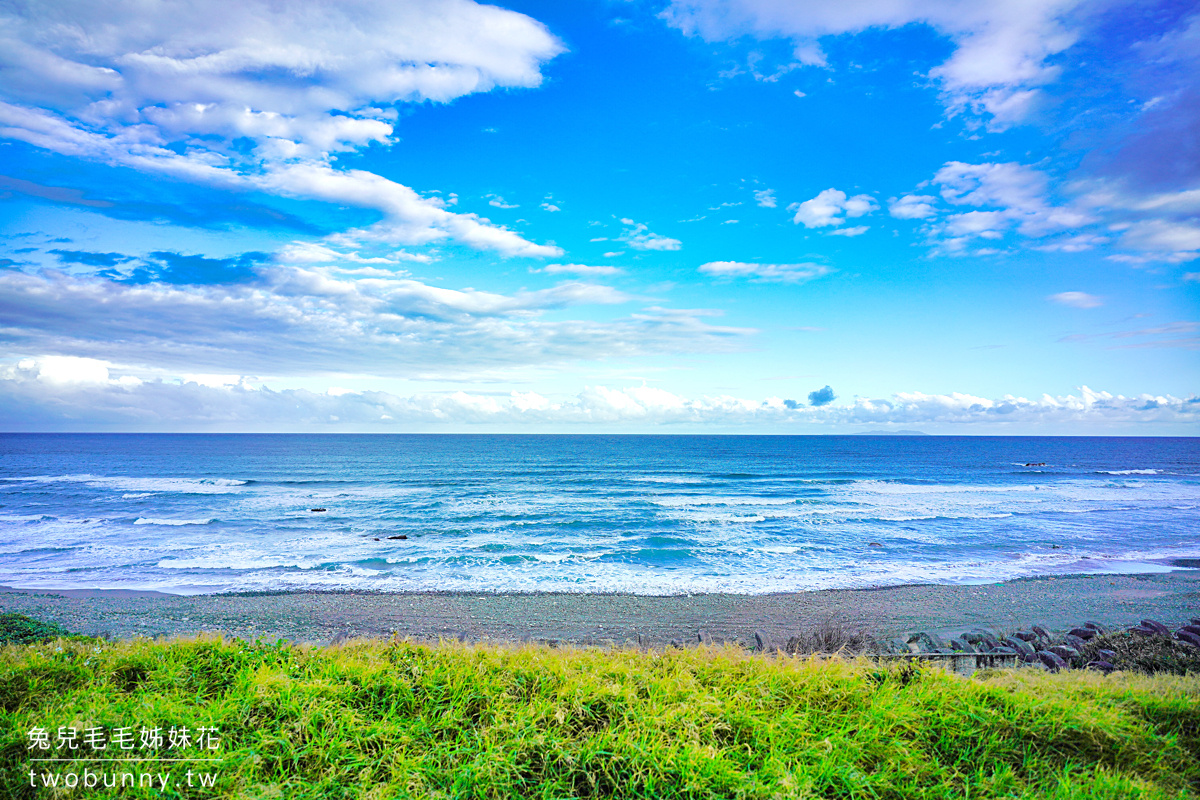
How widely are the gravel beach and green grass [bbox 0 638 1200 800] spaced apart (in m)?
7.85

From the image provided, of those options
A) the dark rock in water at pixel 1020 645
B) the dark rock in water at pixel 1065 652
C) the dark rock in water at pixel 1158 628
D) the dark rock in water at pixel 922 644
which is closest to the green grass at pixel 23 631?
the dark rock in water at pixel 922 644

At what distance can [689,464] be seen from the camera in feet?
224

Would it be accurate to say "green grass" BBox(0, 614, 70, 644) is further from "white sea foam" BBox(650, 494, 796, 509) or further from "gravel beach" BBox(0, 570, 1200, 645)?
"white sea foam" BBox(650, 494, 796, 509)

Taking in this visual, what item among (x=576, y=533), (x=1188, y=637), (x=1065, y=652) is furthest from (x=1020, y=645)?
(x=576, y=533)

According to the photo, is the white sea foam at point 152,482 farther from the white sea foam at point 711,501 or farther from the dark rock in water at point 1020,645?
the dark rock in water at point 1020,645

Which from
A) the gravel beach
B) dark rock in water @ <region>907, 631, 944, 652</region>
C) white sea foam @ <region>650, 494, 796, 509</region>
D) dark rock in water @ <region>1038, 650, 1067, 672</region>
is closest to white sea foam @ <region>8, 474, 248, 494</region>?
the gravel beach

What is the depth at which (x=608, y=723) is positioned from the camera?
3564 millimetres

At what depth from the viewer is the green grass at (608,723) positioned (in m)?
3.13

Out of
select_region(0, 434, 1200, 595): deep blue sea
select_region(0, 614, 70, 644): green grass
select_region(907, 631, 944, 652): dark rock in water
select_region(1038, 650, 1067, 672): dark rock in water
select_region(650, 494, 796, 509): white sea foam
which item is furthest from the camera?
select_region(650, 494, 796, 509): white sea foam

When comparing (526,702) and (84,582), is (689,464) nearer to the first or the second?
(84,582)

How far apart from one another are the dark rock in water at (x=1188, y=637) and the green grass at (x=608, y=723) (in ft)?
18.7

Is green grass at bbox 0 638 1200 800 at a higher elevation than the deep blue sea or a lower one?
higher

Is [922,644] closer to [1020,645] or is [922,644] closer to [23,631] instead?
[1020,645]

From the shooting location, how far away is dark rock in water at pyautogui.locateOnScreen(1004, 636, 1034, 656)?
8.28 m
